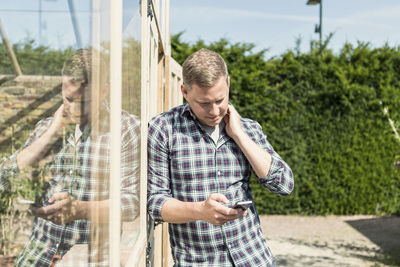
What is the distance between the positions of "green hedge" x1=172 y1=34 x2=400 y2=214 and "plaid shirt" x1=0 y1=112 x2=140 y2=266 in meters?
7.64

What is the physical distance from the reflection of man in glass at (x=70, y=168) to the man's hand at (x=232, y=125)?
92 centimetres

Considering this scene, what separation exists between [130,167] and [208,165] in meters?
0.57

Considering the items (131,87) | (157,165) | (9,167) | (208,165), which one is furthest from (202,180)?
(9,167)

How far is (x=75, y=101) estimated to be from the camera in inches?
31.4

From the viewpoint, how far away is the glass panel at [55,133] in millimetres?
571

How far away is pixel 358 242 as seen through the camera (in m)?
7.09

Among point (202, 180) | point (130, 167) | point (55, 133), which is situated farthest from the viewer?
point (202, 180)

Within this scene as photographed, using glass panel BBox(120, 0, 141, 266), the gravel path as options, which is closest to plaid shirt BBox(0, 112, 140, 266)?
glass panel BBox(120, 0, 141, 266)

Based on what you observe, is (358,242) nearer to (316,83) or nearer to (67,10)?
(316,83)

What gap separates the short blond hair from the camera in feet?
6.08

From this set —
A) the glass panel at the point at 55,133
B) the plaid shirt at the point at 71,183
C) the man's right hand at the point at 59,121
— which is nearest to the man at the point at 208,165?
the plaid shirt at the point at 71,183

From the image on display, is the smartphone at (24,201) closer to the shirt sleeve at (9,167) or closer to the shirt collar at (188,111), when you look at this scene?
the shirt sleeve at (9,167)

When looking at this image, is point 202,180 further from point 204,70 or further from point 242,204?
point 204,70

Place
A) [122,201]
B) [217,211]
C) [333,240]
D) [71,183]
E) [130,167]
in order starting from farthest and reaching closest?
[333,240] < [217,211] < [130,167] < [122,201] < [71,183]
